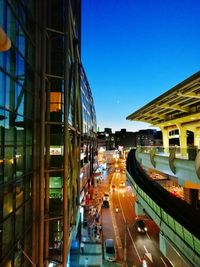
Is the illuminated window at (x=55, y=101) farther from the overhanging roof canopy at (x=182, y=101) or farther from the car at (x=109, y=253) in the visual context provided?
the car at (x=109, y=253)

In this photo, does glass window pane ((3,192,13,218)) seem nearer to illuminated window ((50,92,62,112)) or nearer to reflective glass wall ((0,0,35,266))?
reflective glass wall ((0,0,35,266))

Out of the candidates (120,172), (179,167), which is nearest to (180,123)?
(179,167)

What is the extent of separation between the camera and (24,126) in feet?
36.2

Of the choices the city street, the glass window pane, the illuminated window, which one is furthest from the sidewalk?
the glass window pane

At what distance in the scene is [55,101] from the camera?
1731 centimetres

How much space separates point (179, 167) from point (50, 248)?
10349 millimetres

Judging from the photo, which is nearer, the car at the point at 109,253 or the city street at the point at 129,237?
the car at the point at 109,253

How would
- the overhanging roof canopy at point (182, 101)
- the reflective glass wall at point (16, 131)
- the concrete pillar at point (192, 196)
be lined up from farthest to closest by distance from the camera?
the concrete pillar at point (192, 196) < the overhanging roof canopy at point (182, 101) < the reflective glass wall at point (16, 131)

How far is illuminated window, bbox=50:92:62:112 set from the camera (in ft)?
56.3

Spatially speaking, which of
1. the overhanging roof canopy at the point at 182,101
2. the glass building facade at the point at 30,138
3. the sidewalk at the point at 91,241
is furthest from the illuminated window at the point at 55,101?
the sidewalk at the point at 91,241

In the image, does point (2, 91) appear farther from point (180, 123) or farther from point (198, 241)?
point (180, 123)

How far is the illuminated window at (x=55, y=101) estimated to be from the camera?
17.1 m

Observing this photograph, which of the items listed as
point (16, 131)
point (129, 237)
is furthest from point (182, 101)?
point (16, 131)

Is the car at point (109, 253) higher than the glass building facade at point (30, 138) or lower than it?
lower
